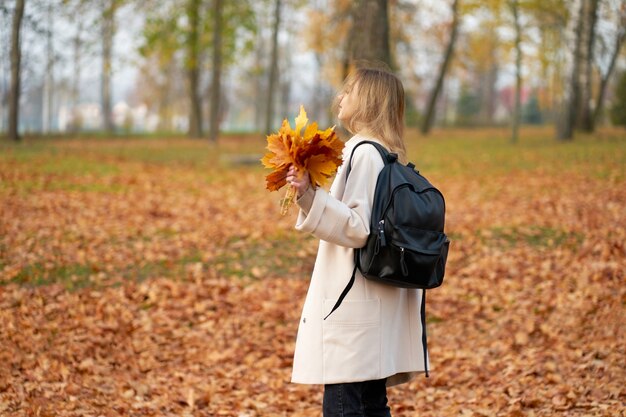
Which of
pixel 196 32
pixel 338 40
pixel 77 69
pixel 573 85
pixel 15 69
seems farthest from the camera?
pixel 77 69

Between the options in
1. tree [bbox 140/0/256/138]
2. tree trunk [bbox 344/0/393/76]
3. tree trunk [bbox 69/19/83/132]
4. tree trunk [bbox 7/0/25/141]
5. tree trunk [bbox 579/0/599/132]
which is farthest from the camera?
tree [bbox 140/0/256/138]

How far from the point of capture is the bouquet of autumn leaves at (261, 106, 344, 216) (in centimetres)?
298

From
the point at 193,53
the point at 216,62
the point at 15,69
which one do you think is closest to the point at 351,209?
the point at 15,69

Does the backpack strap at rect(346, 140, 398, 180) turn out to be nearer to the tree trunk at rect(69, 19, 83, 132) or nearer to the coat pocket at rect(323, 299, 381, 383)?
the coat pocket at rect(323, 299, 381, 383)

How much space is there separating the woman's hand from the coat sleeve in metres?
0.06

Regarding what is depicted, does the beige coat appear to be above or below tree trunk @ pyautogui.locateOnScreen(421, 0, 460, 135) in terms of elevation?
below

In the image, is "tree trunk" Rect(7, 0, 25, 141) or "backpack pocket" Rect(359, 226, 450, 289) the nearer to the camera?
"backpack pocket" Rect(359, 226, 450, 289)

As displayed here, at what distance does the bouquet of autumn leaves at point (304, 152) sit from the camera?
9.77ft

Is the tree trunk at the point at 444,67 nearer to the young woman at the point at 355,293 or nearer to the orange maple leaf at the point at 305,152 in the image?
the young woman at the point at 355,293

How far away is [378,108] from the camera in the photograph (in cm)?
326

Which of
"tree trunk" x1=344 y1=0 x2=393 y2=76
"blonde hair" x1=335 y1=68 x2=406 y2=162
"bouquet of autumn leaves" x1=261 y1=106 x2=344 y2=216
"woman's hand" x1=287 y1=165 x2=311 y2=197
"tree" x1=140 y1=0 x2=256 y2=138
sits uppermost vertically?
"tree" x1=140 y1=0 x2=256 y2=138

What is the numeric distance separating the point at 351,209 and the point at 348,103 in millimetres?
525

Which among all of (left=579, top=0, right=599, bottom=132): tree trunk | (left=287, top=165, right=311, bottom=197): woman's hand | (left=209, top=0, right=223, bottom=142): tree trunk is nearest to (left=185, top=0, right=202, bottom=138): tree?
(left=209, top=0, right=223, bottom=142): tree trunk

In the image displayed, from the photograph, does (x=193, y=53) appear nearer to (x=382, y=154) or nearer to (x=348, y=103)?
(x=348, y=103)
